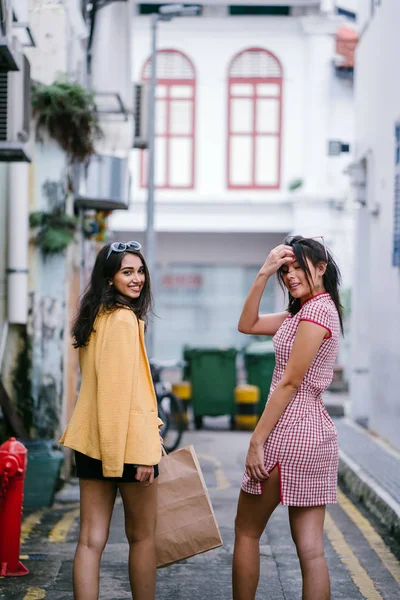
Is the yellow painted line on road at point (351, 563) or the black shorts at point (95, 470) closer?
the black shorts at point (95, 470)

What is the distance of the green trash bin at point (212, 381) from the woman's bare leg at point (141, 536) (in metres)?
11.7

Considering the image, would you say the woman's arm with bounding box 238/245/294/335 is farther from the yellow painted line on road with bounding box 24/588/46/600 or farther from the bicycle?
the bicycle

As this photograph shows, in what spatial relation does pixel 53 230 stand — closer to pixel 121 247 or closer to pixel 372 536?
pixel 372 536

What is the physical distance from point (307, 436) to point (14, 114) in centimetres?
379

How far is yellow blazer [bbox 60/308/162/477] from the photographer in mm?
4211

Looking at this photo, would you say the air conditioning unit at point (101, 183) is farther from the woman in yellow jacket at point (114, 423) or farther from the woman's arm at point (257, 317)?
the woman in yellow jacket at point (114, 423)

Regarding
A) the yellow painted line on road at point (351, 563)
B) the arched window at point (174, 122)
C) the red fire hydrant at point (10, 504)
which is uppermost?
the arched window at point (174, 122)

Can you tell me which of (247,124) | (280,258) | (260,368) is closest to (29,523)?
(280,258)

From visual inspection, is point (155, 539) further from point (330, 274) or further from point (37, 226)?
point (37, 226)

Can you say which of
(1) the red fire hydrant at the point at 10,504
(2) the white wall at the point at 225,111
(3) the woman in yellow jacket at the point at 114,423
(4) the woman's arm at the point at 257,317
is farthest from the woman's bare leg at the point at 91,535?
(2) the white wall at the point at 225,111

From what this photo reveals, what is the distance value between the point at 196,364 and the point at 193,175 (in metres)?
10.2

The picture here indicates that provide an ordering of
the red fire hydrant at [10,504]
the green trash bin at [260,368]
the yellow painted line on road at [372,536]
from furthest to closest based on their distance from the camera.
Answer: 1. the green trash bin at [260,368]
2. the yellow painted line on road at [372,536]
3. the red fire hydrant at [10,504]

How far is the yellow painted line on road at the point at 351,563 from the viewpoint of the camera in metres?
5.71

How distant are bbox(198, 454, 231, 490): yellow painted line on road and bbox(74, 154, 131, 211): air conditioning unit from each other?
3.17m
